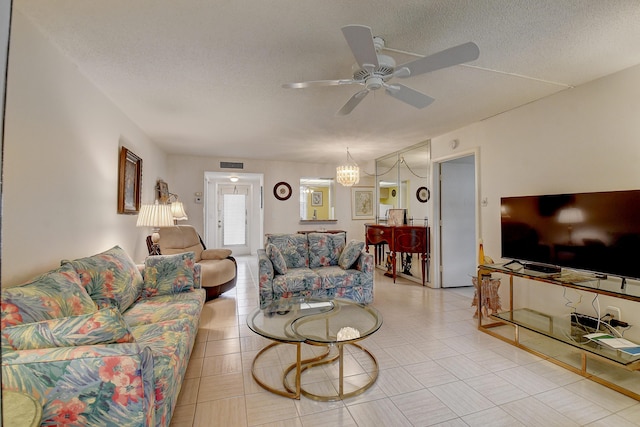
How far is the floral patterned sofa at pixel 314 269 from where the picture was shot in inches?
131

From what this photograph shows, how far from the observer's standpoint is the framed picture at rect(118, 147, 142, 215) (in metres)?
3.21

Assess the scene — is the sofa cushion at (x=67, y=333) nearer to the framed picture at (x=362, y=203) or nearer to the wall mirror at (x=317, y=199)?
the wall mirror at (x=317, y=199)

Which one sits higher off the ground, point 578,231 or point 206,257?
point 578,231

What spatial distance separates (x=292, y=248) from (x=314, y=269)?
1.36ft

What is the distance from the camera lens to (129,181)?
351 centimetres

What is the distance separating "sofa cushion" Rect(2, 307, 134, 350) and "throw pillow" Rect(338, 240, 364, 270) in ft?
9.18

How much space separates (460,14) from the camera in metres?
1.72

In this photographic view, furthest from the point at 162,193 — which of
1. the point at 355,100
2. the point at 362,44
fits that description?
the point at 362,44

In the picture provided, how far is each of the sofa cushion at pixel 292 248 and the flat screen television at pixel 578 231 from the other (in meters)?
2.36

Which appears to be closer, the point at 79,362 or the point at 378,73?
the point at 79,362

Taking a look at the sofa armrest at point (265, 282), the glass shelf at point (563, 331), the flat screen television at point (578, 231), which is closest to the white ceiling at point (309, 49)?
the flat screen television at point (578, 231)

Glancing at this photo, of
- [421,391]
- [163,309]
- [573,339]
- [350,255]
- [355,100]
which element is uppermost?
[355,100]

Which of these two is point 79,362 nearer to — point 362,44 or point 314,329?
point 314,329

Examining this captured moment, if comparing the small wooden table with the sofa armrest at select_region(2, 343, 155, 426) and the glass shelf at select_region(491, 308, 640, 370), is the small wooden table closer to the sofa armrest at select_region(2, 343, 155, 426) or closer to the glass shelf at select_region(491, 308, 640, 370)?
the sofa armrest at select_region(2, 343, 155, 426)
